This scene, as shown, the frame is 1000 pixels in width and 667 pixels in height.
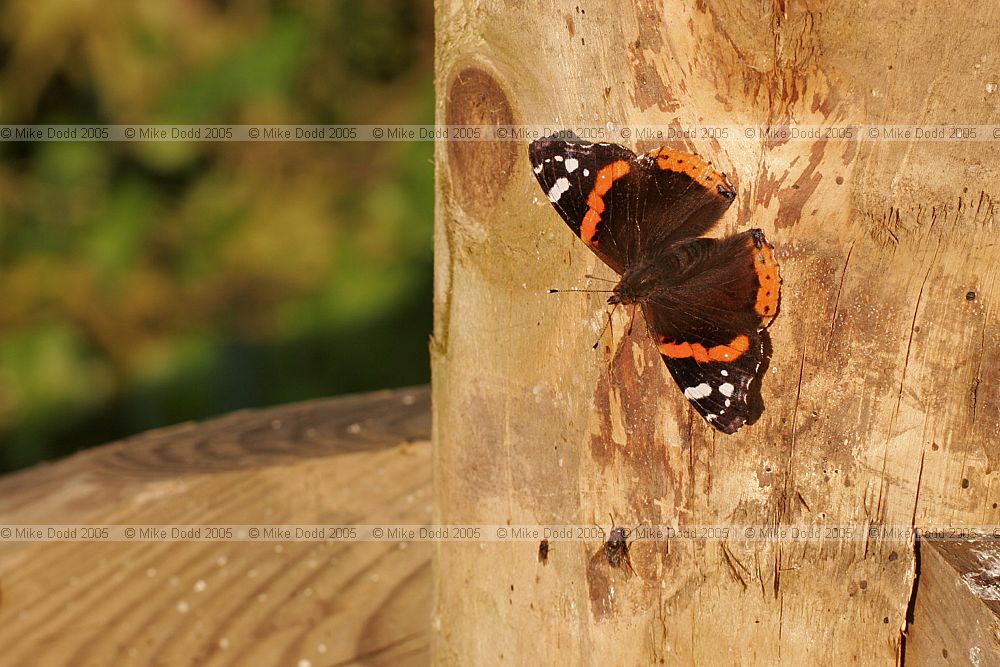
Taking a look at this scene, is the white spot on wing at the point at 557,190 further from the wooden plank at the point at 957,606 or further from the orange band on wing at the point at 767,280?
the wooden plank at the point at 957,606

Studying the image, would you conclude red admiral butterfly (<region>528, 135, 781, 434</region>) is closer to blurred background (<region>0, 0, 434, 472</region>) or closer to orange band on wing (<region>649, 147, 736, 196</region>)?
orange band on wing (<region>649, 147, 736, 196</region>)

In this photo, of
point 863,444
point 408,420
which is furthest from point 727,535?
point 408,420

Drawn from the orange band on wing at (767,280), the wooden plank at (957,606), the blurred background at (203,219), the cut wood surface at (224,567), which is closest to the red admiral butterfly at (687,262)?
the orange band on wing at (767,280)

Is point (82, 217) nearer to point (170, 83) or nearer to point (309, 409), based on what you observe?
point (170, 83)

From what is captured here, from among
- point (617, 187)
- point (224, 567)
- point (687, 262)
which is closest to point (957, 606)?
point (687, 262)

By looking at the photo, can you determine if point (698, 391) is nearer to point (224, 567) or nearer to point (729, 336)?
point (729, 336)
